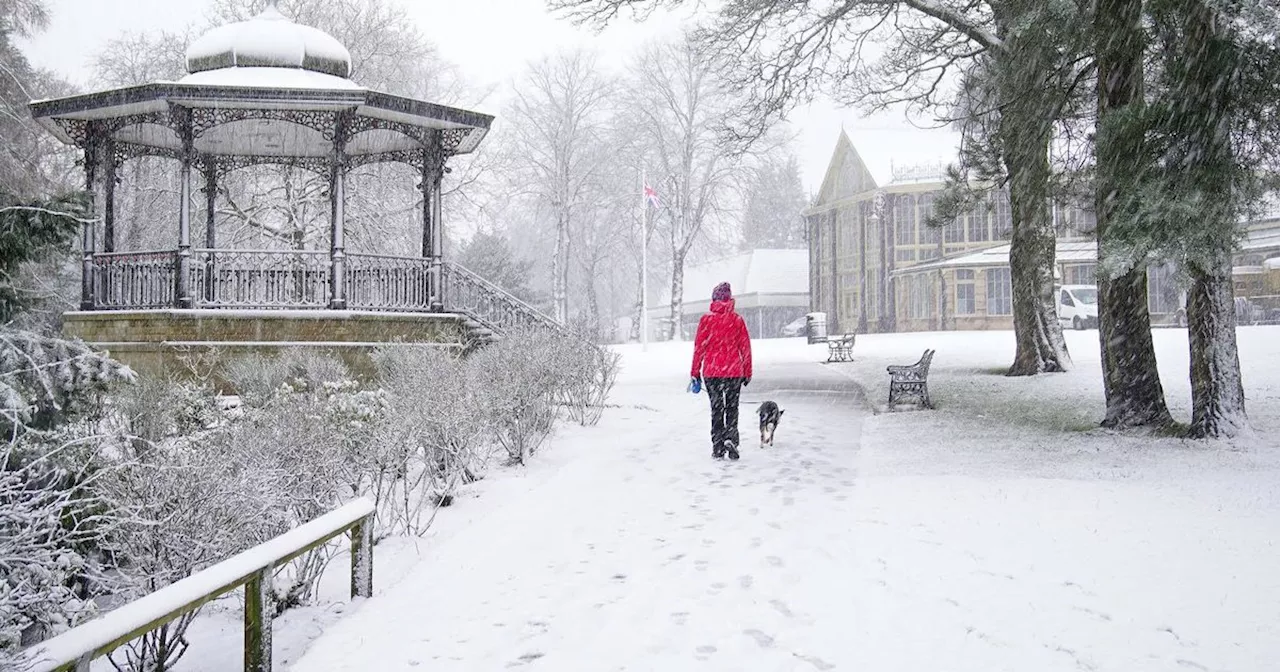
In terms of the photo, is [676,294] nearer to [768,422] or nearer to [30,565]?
[768,422]

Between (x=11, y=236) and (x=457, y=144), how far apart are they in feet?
39.7

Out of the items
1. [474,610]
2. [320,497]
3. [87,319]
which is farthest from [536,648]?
[87,319]

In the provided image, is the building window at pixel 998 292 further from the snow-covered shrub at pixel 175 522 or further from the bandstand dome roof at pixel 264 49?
the snow-covered shrub at pixel 175 522

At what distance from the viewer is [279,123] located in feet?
56.0

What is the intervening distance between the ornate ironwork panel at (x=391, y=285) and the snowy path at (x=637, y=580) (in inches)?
289

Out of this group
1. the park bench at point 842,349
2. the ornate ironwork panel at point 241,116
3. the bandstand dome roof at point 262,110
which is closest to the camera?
the bandstand dome roof at point 262,110

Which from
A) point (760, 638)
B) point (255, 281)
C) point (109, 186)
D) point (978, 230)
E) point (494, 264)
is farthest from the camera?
point (978, 230)

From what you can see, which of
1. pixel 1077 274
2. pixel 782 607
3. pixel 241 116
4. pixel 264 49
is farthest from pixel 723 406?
pixel 1077 274

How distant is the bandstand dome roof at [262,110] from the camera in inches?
539

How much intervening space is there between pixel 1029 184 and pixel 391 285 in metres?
10.9

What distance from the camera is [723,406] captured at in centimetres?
927

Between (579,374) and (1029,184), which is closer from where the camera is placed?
(579,374)

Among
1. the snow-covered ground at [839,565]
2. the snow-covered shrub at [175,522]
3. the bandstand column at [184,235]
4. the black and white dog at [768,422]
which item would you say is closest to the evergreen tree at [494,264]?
the bandstand column at [184,235]

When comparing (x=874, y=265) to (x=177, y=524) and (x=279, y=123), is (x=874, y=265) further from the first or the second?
(x=177, y=524)
